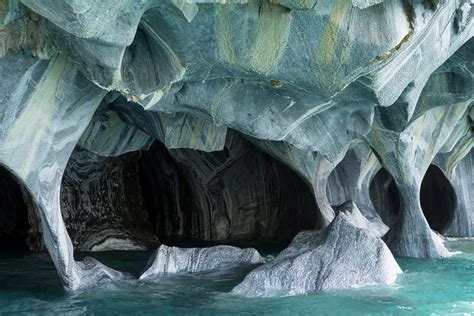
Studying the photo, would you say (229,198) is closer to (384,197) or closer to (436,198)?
(384,197)

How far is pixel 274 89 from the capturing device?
24.1 ft

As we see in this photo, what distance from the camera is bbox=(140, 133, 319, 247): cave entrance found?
13656mm

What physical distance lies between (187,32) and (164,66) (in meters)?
0.47

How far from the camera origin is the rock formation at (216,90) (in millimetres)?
5523

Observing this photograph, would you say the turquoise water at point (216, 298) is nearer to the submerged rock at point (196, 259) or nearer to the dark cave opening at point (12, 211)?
the submerged rock at point (196, 259)

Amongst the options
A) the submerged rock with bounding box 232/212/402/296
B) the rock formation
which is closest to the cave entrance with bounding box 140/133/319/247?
the rock formation

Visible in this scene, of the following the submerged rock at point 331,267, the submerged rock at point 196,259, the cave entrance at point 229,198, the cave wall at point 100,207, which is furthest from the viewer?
the cave entrance at point 229,198

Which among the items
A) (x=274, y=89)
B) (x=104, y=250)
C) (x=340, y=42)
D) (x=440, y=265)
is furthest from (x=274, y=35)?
(x=104, y=250)

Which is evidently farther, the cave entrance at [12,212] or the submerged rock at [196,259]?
the cave entrance at [12,212]

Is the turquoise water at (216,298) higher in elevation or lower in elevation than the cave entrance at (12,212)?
lower

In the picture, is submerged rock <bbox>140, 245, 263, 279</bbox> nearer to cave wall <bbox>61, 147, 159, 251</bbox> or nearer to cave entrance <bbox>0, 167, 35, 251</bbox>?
cave wall <bbox>61, 147, 159, 251</bbox>

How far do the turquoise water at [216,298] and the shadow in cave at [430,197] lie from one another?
6691 mm

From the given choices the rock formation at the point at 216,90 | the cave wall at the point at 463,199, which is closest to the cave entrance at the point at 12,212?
the rock formation at the point at 216,90

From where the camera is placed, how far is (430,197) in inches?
622
